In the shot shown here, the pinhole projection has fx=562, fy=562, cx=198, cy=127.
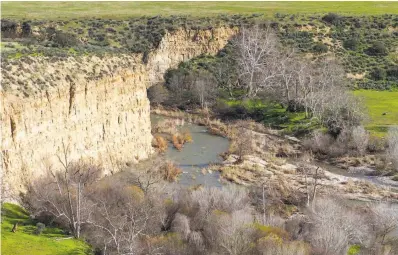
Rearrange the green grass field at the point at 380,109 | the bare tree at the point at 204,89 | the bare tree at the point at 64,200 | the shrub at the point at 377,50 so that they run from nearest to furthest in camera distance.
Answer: the bare tree at the point at 64,200
the green grass field at the point at 380,109
the bare tree at the point at 204,89
the shrub at the point at 377,50

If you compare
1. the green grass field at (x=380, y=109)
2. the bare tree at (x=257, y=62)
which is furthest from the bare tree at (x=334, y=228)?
the bare tree at (x=257, y=62)

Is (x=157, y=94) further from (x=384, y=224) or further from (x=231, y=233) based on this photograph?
(x=231, y=233)

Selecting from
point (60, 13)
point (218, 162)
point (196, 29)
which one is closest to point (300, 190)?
point (218, 162)

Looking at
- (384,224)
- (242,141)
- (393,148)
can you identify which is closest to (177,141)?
(242,141)

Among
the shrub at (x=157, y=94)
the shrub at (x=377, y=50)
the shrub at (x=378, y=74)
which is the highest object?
the shrub at (x=377, y=50)

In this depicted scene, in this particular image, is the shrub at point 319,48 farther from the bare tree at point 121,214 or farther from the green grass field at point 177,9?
the bare tree at point 121,214

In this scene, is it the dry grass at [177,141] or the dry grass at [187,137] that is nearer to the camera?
the dry grass at [177,141]

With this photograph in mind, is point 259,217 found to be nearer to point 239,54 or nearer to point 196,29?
point 239,54
